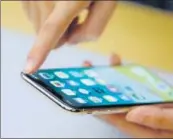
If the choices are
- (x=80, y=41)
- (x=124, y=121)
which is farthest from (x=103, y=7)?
(x=124, y=121)

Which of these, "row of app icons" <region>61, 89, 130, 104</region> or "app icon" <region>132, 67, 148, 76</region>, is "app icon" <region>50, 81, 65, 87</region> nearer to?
"row of app icons" <region>61, 89, 130, 104</region>

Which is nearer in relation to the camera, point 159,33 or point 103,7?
point 103,7

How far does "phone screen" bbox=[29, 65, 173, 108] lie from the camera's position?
43cm

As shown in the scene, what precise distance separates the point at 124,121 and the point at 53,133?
0.08 metres

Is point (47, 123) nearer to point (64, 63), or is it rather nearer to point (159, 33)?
point (64, 63)

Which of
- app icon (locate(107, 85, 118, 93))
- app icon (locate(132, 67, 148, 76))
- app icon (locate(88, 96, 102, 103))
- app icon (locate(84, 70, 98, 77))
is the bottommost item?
app icon (locate(88, 96, 102, 103))

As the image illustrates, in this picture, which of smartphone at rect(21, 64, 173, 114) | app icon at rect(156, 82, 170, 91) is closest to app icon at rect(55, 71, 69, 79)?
smartphone at rect(21, 64, 173, 114)

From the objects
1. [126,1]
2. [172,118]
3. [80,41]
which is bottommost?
[172,118]

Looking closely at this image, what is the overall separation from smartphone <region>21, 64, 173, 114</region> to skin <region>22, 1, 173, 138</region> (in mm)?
16

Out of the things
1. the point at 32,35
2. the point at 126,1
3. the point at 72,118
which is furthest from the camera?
the point at 126,1

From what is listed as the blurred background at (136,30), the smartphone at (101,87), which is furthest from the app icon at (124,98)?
the blurred background at (136,30)

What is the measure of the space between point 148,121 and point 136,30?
321 mm

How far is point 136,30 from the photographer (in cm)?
75

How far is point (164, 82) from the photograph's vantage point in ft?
1.78
